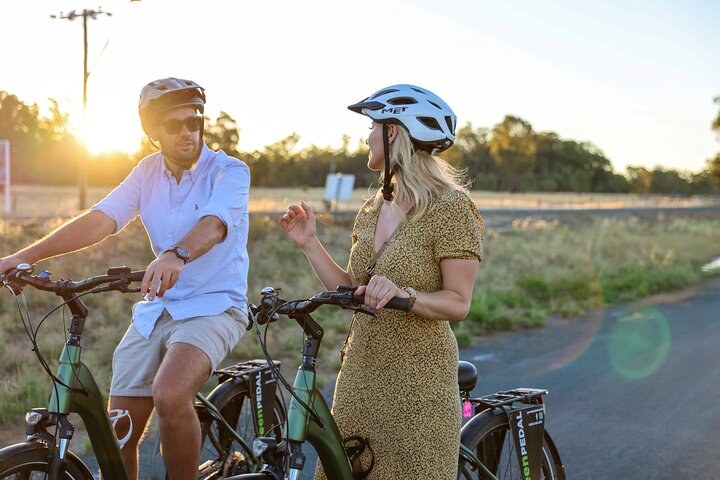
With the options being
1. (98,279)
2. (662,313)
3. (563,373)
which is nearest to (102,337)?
(563,373)

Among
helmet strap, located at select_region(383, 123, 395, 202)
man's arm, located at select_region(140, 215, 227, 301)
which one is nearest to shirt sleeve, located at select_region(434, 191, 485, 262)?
helmet strap, located at select_region(383, 123, 395, 202)

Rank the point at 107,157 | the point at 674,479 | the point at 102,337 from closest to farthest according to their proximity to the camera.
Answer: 1. the point at 674,479
2. the point at 102,337
3. the point at 107,157

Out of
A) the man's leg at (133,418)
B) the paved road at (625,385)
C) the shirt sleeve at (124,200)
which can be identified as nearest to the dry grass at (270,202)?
the paved road at (625,385)

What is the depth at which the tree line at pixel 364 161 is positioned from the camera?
7012 cm

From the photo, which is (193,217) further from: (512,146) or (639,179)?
(639,179)

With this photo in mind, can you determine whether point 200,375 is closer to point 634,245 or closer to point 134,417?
point 134,417

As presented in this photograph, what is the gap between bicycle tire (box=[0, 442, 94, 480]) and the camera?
2717 millimetres

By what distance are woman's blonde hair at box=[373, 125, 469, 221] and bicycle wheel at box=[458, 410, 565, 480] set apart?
1.12 metres

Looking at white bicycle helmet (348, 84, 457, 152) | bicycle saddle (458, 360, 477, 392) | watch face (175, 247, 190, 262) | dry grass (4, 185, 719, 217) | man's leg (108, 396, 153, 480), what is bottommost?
dry grass (4, 185, 719, 217)

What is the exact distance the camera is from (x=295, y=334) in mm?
10164

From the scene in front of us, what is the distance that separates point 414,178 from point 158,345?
123 centimetres

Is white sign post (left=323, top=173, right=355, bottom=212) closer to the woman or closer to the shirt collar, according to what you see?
the shirt collar

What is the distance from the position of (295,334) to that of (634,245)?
1950 cm

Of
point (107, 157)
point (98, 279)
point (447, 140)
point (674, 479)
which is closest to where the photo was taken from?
point (98, 279)
